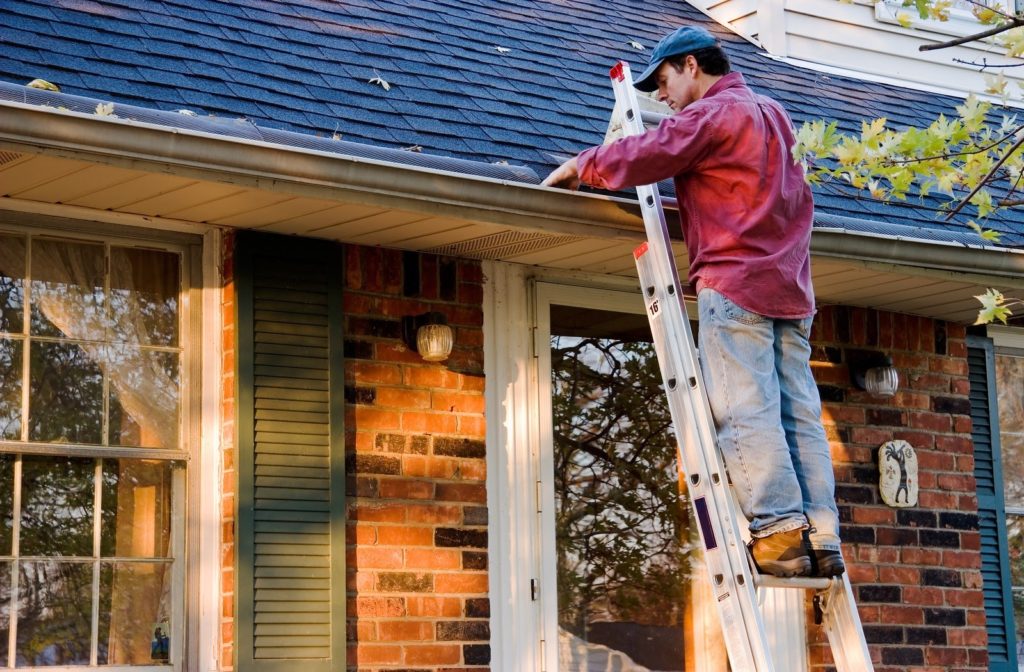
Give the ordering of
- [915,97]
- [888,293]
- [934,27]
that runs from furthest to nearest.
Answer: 1. [934,27]
2. [915,97]
3. [888,293]

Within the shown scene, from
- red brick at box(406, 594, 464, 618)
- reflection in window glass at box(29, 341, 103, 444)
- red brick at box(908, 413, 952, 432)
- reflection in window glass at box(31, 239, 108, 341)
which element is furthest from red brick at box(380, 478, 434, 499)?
red brick at box(908, 413, 952, 432)

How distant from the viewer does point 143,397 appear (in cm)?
572

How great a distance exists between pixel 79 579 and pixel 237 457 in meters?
0.65

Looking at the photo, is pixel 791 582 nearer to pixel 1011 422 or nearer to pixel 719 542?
pixel 719 542

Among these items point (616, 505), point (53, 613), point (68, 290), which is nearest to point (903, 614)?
point (616, 505)

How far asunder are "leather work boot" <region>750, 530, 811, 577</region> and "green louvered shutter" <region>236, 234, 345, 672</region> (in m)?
1.67

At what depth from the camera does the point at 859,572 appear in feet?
23.3

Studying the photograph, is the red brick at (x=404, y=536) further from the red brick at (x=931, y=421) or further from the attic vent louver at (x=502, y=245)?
the red brick at (x=931, y=421)

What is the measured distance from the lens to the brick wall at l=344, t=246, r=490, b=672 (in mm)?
5828

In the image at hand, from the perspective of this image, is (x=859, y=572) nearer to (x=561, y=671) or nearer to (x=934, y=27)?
(x=561, y=671)

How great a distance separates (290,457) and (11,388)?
37.8 inches

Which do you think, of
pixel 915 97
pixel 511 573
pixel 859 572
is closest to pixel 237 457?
pixel 511 573

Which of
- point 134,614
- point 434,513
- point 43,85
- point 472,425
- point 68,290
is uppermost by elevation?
point 43,85

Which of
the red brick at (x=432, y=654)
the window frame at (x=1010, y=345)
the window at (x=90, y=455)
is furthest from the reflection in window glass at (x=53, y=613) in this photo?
the window frame at (x=1010, y=345)
